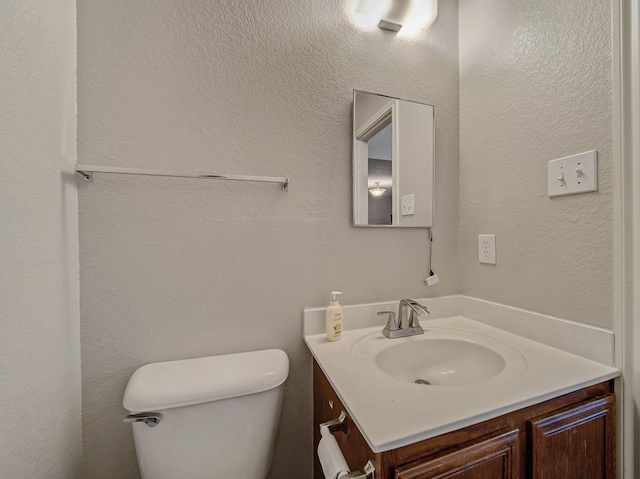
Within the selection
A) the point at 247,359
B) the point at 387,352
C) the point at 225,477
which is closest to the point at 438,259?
the point at 387,352

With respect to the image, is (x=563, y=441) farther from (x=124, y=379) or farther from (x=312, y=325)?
(x=124, y=379)

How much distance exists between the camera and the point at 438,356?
95 cm

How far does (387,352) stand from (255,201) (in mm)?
688

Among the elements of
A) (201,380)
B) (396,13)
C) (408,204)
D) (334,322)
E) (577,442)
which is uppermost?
(396,13)

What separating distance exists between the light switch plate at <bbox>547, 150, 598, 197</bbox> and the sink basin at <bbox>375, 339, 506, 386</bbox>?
0.56m

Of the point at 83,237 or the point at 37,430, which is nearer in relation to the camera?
the point at 37,430

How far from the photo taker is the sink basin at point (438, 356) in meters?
0.85

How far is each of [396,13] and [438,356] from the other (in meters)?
1.32

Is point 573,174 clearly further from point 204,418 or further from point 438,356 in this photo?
point 204,418

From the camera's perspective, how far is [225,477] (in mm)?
746

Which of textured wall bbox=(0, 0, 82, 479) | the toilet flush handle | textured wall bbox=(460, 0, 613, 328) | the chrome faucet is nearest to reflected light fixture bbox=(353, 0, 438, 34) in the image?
textured wall bbox=(460, 0, 613, 328)

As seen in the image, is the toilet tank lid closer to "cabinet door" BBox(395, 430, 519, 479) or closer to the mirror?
"cabinet door" BBox(395, 430, 519, 479)

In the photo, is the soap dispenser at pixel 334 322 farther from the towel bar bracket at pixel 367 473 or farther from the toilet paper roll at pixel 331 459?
the towel bar bracket at pixel 367 473

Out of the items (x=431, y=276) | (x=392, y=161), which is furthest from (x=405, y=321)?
(x=392, y=161)
